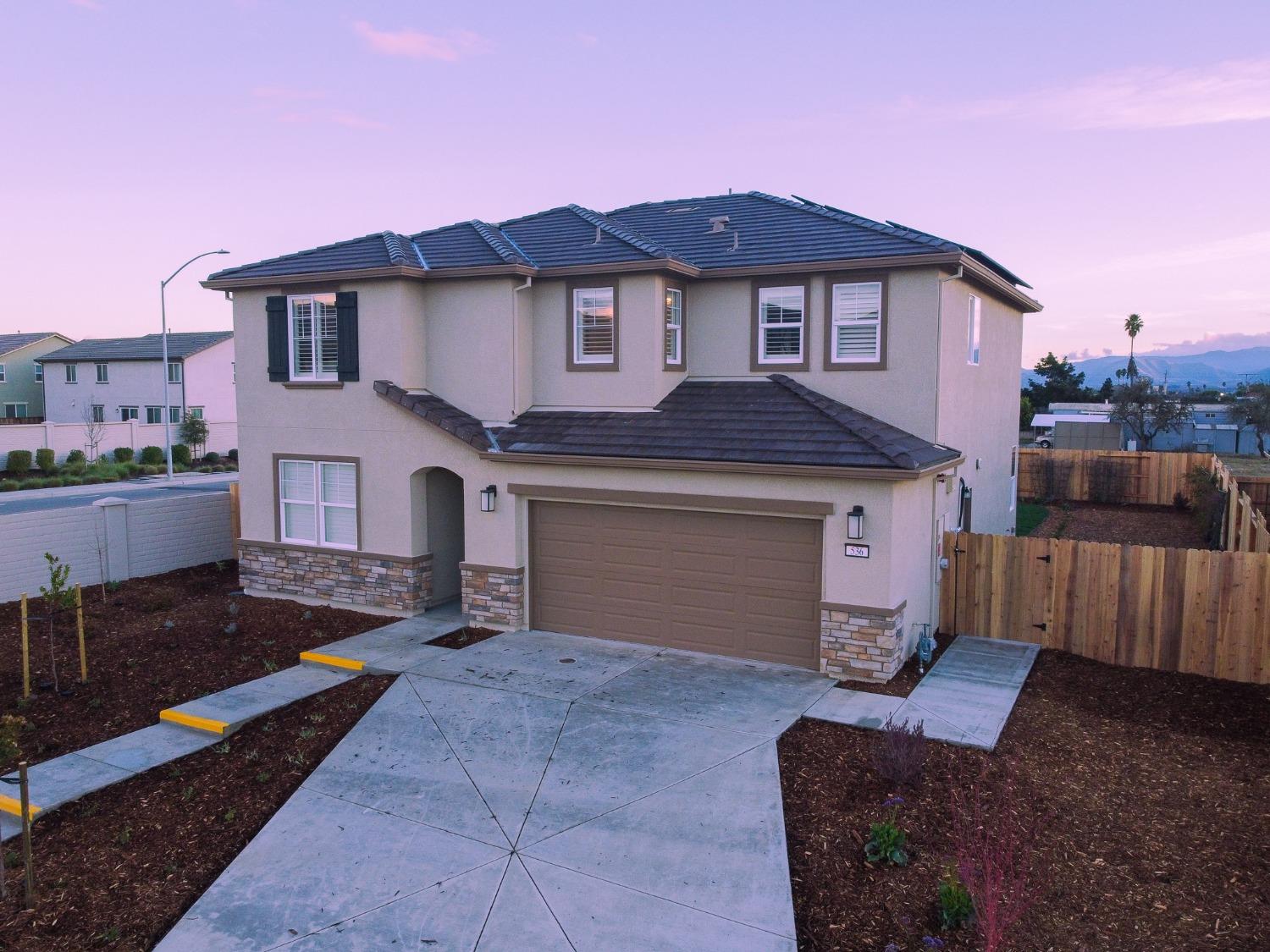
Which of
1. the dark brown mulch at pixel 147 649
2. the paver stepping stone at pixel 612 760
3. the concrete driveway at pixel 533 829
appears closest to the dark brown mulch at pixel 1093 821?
the concrete driveway at pixel 533 829

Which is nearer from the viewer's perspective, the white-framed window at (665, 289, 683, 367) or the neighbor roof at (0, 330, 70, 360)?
the white-framed window at (665, 289, 683, 367)

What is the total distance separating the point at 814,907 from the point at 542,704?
4698 millimetres

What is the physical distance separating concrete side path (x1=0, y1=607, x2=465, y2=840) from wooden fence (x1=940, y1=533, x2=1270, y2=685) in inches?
310

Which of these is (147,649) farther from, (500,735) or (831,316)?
(831,316)

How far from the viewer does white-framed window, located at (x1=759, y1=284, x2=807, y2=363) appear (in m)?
13.8

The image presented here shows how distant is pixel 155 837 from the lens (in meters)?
7.55

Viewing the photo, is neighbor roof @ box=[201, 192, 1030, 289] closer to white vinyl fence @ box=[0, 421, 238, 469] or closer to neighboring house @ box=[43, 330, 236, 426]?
white vinyl fence @ box=[0, 421, 238, 469]

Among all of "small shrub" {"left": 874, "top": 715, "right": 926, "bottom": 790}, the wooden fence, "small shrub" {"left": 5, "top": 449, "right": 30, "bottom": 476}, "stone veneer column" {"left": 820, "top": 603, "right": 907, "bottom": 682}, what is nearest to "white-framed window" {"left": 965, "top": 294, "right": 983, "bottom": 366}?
the wooden fence

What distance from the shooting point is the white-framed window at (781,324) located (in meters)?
13.8

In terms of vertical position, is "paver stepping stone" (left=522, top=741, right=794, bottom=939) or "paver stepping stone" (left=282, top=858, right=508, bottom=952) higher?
"paver stepping stone" (left=522, top=741, right=794, bottom=939)

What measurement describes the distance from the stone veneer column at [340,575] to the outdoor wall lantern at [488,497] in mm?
1671

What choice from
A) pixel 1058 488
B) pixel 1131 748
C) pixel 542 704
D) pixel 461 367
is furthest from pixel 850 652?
pixel 1058 488

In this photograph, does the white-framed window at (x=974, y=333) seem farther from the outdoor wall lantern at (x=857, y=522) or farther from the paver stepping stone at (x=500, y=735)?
the paver stepping stone at (x=500, y=735)

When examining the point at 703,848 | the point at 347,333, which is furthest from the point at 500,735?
the point at 347,333
